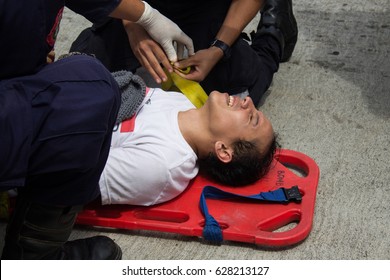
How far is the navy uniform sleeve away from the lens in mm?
1929

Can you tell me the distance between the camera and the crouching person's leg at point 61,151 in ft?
5.21

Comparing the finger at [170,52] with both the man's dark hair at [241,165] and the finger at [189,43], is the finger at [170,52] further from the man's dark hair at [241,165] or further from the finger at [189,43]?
the man's dark hair at [241,165]

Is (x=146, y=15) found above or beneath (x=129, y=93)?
above

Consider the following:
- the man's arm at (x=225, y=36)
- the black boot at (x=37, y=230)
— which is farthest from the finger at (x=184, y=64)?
the black boot at (x=37, y=230)

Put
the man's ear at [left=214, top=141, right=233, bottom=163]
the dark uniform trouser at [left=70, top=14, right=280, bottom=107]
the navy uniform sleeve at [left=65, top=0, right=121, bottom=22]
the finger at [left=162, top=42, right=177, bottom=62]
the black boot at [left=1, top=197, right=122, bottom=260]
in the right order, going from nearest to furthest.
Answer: the black boot at [left=1, top=197, right=122, bottom=260]
the navy uniform sleeve at [left=65, top=0, right=121, bottom=22]
the man's ear at [left=214, top=141, right=233, bottom=163]
the finger at [left=162, top=42, right=177, bottom=62]
the dark uniform trouser at [left=70, top=14, right=280, bottom=107]

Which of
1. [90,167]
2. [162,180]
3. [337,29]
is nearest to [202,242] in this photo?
[162,180]

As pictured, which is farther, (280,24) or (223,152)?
(280,24)

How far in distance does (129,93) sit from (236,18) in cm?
55

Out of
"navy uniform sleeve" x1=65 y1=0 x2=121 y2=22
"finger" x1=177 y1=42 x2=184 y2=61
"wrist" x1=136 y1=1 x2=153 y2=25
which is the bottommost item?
"finger" x1=177 y1=42 x2=184 y2=61

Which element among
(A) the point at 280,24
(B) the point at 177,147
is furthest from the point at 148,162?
(A) the point at 280,24

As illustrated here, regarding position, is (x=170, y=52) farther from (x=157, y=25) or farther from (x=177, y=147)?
(x=177, y=147)

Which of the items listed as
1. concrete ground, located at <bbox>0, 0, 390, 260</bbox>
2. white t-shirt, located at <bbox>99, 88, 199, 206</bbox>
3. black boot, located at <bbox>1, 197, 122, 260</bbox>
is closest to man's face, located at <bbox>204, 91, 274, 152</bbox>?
white t-shirt, located at <bbox>99, 88, 199, 206</bbox>

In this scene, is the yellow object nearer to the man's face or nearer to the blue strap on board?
the man's face

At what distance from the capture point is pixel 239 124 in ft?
6.90
